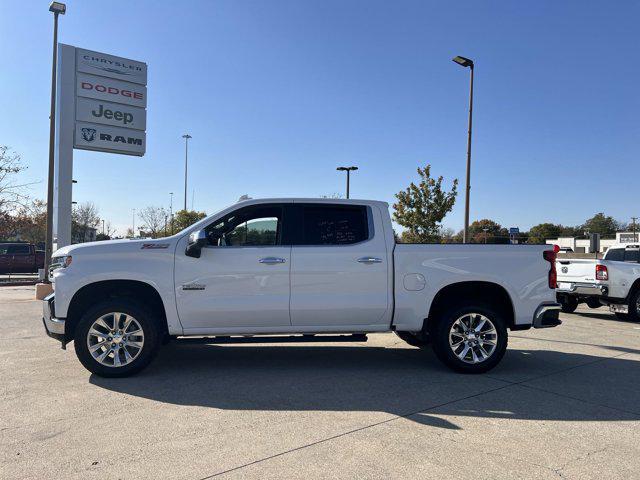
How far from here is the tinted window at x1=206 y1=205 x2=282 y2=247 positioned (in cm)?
566

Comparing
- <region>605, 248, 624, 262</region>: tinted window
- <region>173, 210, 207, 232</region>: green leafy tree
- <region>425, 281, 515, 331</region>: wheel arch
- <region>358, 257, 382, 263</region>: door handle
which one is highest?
<region>173, 210, 207, 232</region>: green leafy tree

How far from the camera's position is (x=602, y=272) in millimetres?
10523

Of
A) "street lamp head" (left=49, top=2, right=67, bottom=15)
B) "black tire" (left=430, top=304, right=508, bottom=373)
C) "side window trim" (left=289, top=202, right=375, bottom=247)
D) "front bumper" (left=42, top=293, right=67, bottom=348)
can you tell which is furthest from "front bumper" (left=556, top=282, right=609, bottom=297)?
"street lamp head" (left=49, top=2, right=67, bottom=15)

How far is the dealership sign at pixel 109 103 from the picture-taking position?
57.0ft

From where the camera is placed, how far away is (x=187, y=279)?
5453 mm

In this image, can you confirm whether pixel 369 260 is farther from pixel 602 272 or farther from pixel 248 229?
pixel 602 272

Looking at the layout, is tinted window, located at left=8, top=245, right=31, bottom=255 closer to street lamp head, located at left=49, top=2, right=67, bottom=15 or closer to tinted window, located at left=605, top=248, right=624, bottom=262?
street lamp head, located at left=49, top=2, right=67, bottom=15

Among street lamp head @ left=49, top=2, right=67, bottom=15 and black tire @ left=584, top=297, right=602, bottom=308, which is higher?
street lamp head @ left=49, top=2, right=67, bottom=15

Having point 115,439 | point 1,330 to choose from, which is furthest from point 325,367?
point 1,330

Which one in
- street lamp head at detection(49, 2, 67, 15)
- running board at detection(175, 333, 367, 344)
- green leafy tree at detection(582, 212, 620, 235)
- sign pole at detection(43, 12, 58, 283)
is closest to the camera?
running board at detection(175, 333, 367, 344)

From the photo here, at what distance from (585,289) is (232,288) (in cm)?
861

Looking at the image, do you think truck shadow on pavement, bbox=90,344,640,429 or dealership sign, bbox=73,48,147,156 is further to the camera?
dealership sign, bbox=73,48,147,156

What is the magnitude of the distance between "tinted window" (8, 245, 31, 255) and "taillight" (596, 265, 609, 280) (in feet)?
89.6

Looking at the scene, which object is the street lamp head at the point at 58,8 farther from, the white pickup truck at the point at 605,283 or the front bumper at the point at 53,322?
the white pickup truck at the point at 605,283
